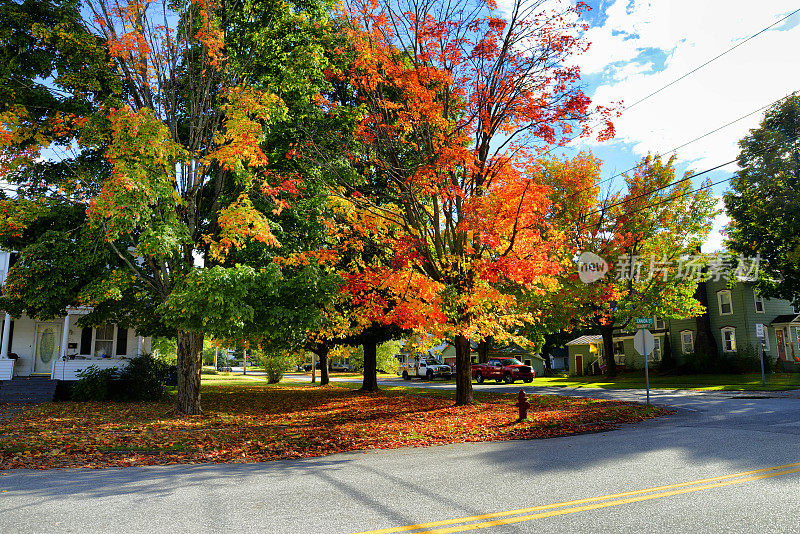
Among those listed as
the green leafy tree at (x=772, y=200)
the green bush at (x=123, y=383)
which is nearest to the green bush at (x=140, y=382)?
the green bush at (x=123, y=383)

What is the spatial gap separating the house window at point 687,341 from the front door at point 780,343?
5450mm

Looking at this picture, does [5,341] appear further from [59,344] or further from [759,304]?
[759,304]

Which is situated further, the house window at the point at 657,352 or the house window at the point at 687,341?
the house window at the point at 657,352

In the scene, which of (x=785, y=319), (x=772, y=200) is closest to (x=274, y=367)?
(x=772, y=200)

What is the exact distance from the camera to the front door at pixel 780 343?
114 feet

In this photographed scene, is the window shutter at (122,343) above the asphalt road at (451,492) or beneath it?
above

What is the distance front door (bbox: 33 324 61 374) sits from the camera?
24125mm

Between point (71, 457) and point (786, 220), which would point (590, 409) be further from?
point (786, 220)

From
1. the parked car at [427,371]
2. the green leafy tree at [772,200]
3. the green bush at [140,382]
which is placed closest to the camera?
the green bush at [140,382]

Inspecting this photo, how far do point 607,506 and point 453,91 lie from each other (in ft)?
42.1

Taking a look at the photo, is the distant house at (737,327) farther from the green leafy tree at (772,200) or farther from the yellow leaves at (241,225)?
the yellow leaves at (241,225)

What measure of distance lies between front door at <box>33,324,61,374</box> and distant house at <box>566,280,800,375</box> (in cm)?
3941

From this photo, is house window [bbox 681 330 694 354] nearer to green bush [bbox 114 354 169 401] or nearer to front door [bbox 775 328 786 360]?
front door [bbox 775 328 786 360]

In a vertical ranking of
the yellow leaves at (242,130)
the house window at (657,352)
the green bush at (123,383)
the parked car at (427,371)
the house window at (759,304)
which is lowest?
the parked car at (427,371)
